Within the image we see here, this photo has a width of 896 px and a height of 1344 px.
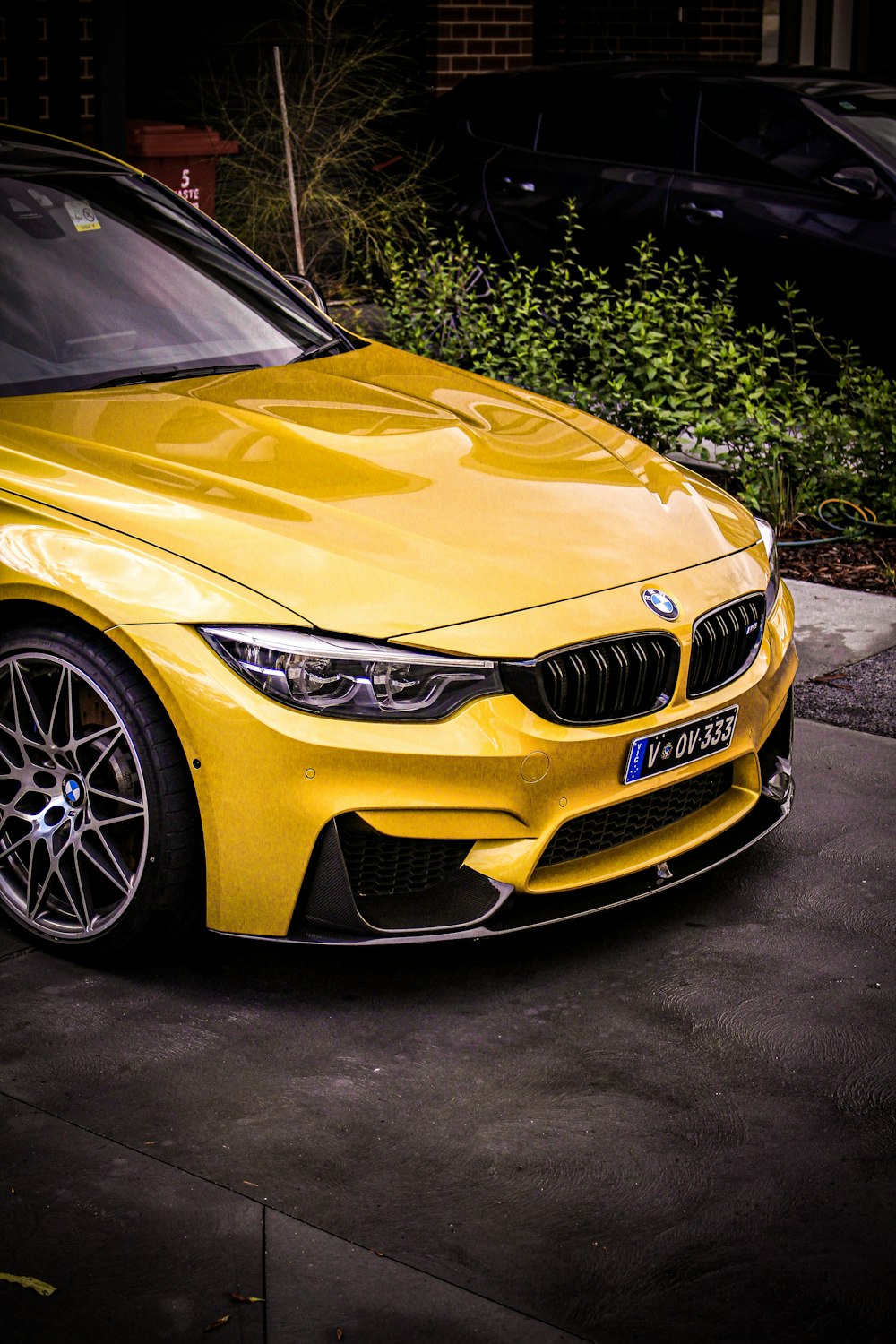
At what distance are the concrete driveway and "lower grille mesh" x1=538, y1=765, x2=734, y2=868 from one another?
0.98 ft

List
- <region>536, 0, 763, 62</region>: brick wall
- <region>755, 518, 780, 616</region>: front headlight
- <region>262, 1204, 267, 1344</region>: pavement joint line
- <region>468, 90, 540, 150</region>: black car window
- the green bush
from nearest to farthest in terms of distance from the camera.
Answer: <region>262, 1204, 267, 1344</region>: pavement joint line
<region>755, 518, 780, 616</region>: front headlight
the green bush
<region>468, 90, 540, 150</region>: black car window
<region>536, 0, 763, 62</region>: brick wall

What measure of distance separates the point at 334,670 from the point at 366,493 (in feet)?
1.87

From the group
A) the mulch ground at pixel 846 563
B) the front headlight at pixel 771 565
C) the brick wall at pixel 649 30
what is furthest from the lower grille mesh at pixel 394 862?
the brick wall at pixel 649 30

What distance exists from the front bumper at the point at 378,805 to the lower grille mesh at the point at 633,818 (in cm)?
4

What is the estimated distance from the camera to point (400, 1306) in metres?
2.54

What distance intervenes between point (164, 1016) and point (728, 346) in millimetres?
4734

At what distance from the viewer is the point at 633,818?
3.59m

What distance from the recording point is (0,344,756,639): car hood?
335cm

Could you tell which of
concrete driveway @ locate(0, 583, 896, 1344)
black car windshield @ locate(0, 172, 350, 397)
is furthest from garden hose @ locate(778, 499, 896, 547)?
concrete driveway @ locate(0, 583, 896, 1344)

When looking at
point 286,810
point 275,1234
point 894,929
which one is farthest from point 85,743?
point 894,929

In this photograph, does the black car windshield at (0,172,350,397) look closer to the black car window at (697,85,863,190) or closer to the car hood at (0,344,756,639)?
the car hood at (0,344,756,639)

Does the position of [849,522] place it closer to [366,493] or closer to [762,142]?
[762,142]

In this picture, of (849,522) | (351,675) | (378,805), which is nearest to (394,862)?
(378,805)

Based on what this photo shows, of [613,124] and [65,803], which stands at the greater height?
[613,124]
